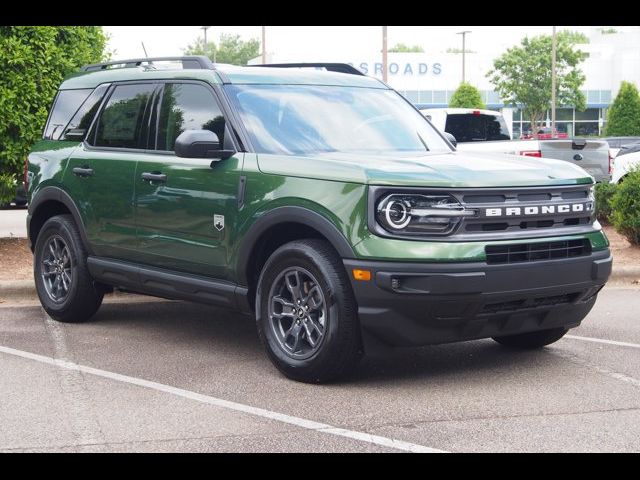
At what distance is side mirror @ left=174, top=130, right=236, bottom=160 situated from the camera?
6723 mm

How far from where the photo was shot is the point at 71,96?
8.76 m

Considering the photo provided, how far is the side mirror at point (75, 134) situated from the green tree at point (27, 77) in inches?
106

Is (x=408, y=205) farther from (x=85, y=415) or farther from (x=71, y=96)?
(x=71, y=96)

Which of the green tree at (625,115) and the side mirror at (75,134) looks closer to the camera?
the side mirror at (75,134)

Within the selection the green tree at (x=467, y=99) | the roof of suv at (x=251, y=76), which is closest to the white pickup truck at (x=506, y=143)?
the roof of suv at (x=251, y=76)

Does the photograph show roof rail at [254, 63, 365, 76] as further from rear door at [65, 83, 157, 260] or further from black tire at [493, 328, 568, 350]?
black tire at [493, 328, 568, 350]

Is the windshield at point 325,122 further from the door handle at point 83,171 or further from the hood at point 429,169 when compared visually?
the door handle at point 83,171

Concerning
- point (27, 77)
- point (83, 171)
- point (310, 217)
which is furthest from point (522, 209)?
point (27, 77)

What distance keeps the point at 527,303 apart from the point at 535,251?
309mm

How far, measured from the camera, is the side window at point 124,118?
7828 mm

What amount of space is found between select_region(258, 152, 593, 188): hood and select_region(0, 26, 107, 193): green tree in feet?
17.4

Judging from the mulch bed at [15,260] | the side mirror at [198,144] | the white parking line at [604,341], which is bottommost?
the white parking line at [604,341]

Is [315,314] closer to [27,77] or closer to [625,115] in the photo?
[27,77]
